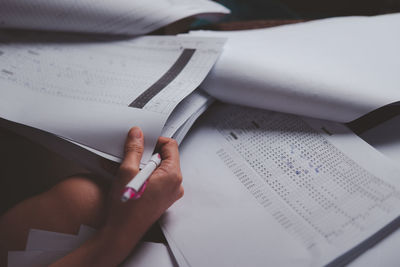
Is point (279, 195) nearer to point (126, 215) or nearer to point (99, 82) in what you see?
point (126, 215)

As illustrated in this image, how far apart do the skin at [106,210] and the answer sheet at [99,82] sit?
33 mm

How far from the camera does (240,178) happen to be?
1.50ft

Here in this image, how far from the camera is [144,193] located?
0.38m

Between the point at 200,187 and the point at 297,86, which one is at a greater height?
the point at 297,86

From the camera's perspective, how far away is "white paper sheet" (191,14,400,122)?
0.46 meters

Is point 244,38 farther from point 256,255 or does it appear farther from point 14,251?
point 14,251

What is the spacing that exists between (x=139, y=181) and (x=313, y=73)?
321 mm

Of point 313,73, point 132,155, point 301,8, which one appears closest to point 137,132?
point 132,155

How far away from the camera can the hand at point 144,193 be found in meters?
0.38

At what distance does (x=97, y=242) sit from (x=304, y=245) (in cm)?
26

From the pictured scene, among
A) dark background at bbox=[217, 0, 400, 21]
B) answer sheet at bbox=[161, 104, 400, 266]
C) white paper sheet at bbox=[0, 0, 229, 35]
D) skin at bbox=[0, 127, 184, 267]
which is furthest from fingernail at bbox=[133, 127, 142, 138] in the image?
dark background at bbox=[217, 0, 400, 21]

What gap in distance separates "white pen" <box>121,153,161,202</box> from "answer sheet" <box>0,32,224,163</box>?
16 mm

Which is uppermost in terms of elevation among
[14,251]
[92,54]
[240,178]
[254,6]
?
[254,6]

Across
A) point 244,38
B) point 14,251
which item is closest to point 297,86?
point 244,38
